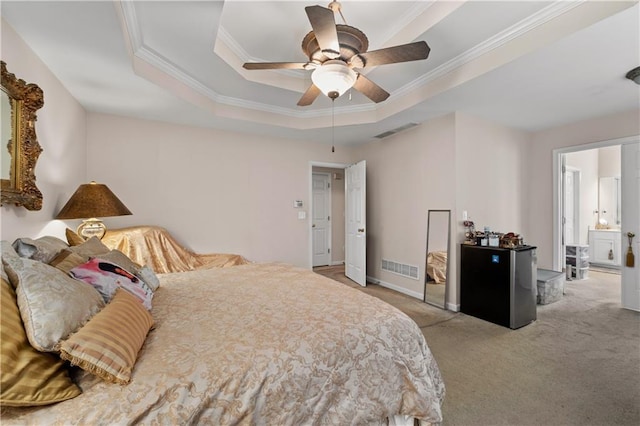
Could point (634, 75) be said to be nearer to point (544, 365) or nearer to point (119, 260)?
point (544, 365)

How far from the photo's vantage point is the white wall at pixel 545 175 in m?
3.96

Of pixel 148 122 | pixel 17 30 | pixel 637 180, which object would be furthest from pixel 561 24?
pixel 148 122

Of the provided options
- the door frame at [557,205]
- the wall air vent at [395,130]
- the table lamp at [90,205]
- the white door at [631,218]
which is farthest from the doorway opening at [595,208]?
the table lamp at [90,205]

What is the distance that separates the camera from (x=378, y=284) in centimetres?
480

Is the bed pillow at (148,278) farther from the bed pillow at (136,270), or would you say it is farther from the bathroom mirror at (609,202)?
the bathroom mirror at (609,202)

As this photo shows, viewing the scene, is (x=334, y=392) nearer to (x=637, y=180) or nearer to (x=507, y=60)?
(x=507, y=60)

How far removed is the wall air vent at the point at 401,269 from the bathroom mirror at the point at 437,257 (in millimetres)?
258

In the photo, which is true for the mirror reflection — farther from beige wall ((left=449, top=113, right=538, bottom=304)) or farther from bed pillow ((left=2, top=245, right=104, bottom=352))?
beige wall ((left=449, top=113, right=538, bottom=304))

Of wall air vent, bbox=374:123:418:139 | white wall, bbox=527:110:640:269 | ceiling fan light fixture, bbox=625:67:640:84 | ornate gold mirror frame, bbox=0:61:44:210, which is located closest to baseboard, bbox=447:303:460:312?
white wall, bbox=527:110:640:269

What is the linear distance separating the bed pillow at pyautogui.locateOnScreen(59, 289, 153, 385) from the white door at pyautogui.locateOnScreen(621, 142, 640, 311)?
502 cm

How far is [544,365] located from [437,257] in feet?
5.39

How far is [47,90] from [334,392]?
3.02 m

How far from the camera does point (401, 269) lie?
433 cm

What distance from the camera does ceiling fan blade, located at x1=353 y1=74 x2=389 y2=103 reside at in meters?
2.19
